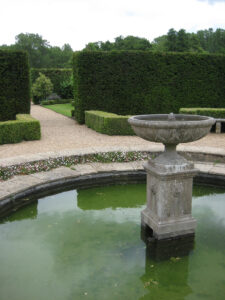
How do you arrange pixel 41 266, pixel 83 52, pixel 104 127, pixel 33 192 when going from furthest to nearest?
Result: pixel 83 52 < pixel 104 127 < pixel 33 192 < pixel 41 266

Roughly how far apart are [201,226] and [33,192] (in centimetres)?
297

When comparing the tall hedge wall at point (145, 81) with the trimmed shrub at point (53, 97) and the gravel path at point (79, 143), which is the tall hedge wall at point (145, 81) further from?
the trimmed shrub at point (53, 97)

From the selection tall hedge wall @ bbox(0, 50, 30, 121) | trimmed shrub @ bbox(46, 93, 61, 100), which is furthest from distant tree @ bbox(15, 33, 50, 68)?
tall hedge wall @ bbox(0, 50, 30, 121)

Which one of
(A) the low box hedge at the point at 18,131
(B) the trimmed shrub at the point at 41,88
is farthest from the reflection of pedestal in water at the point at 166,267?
(B) the trimmed shrub at the point at 41,88

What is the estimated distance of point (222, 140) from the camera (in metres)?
10.1

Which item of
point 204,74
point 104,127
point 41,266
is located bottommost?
point 41,266

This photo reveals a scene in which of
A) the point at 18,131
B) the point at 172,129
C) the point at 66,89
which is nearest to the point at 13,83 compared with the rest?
the point at 18,131

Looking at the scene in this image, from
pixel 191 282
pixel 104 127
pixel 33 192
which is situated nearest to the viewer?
pixel 191 282

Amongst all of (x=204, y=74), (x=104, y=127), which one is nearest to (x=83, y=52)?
(x=104, y=127)

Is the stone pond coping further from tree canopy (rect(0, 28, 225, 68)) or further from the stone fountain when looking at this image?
tree canopy (rect(0, 28, 225, 68))

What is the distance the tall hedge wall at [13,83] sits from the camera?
508 inches

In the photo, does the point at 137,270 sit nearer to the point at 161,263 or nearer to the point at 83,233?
the point at 161,263

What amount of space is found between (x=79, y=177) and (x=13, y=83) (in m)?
8.65

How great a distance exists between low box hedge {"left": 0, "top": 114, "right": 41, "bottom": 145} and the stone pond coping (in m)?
3.94
